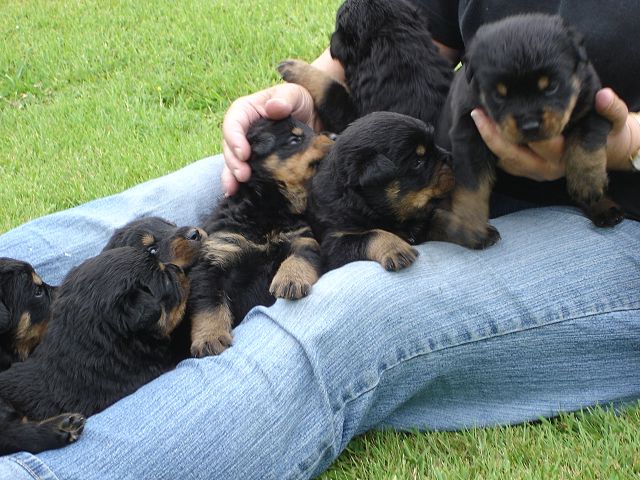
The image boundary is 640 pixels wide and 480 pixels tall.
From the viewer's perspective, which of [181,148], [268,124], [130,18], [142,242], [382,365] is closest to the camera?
[382,365]

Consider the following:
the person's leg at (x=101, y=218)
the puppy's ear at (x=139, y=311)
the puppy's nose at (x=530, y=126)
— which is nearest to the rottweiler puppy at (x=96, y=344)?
the puppy's ear at (x=139, y=311)

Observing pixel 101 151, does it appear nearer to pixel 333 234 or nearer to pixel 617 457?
pixel 333 234

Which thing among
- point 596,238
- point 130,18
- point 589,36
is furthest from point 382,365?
point 130,18

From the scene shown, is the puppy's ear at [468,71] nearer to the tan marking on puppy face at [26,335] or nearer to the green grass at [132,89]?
the green grass at [132,89]

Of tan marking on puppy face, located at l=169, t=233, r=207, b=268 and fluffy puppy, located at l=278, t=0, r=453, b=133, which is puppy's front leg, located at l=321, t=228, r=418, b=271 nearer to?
tan marking on puppy face, located at l=169, t=233, r=207, b=268

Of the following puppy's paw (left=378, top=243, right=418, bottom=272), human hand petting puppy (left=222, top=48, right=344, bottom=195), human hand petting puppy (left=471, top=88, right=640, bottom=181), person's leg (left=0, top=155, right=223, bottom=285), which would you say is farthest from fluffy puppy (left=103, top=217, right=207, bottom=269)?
human hand petting puppy (left=471, top=88, right=640, bottom=181)
